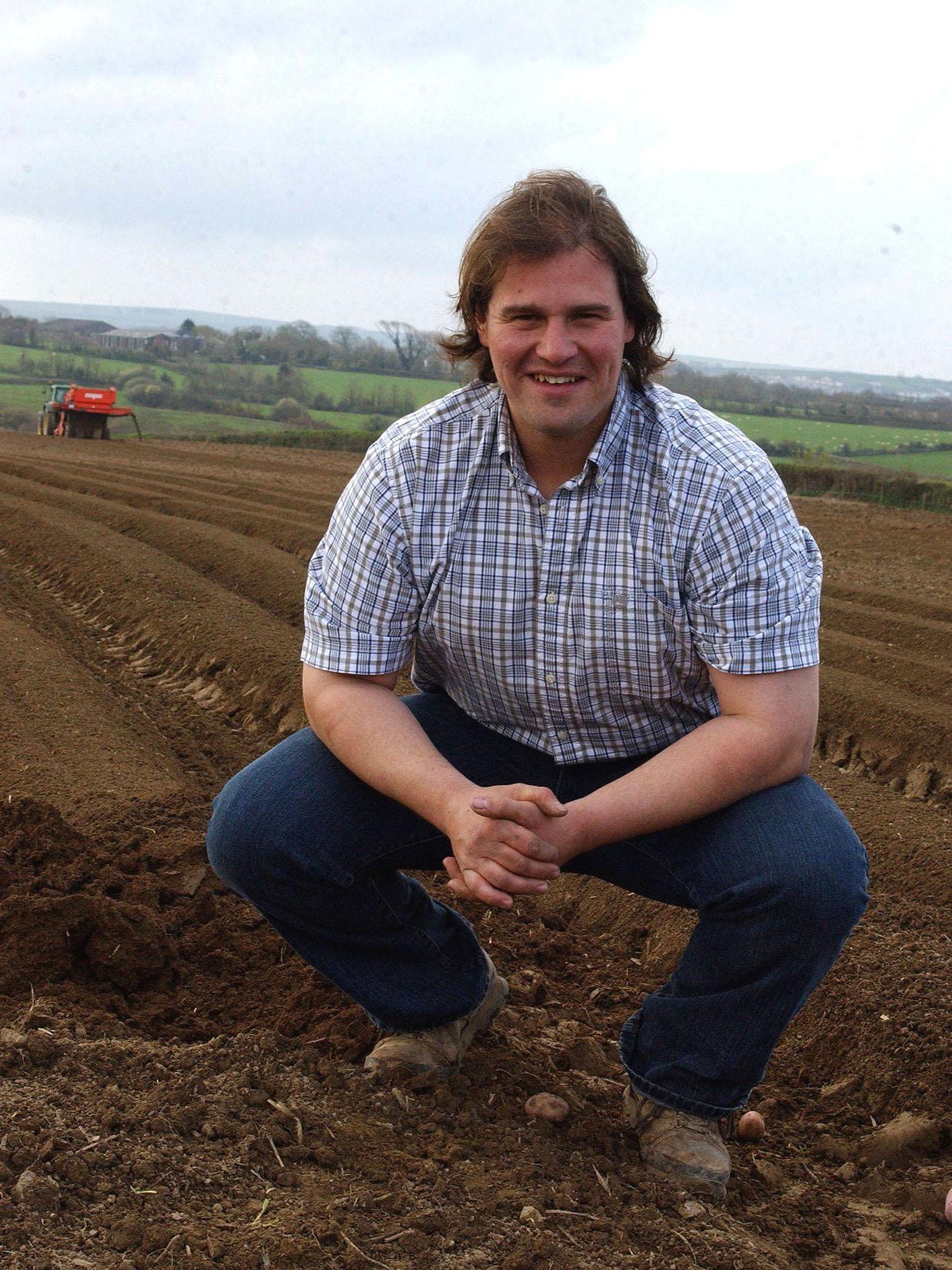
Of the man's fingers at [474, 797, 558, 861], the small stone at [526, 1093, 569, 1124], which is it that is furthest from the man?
the small stone at [526, 1093, 569, 1124]

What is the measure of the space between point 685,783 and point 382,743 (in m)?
0.62

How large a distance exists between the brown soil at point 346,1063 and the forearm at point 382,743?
0.61 metres

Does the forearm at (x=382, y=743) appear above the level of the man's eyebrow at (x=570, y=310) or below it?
below

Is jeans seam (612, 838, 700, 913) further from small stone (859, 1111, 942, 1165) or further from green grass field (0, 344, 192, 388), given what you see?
green grass field (0, 344, 192, 388)

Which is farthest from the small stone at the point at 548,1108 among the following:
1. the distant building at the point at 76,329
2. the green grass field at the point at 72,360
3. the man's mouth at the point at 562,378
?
the distant building at the point at 76,329

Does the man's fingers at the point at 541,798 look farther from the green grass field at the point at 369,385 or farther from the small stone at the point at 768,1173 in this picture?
the green grass field at the point at 369,385

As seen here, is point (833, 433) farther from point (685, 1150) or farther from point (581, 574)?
point (685, 1150)

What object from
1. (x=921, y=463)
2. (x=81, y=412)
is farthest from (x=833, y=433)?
(x=81, y=412)

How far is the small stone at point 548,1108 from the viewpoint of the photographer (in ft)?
8.46

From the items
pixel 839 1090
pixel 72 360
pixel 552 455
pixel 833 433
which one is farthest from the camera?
pixel 72 360

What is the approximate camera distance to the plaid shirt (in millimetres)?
2461

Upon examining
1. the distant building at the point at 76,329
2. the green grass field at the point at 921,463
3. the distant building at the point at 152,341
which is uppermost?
the distant building at the point at 76,329

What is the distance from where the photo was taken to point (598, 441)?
2588 millimetres

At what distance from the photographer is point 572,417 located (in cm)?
253
